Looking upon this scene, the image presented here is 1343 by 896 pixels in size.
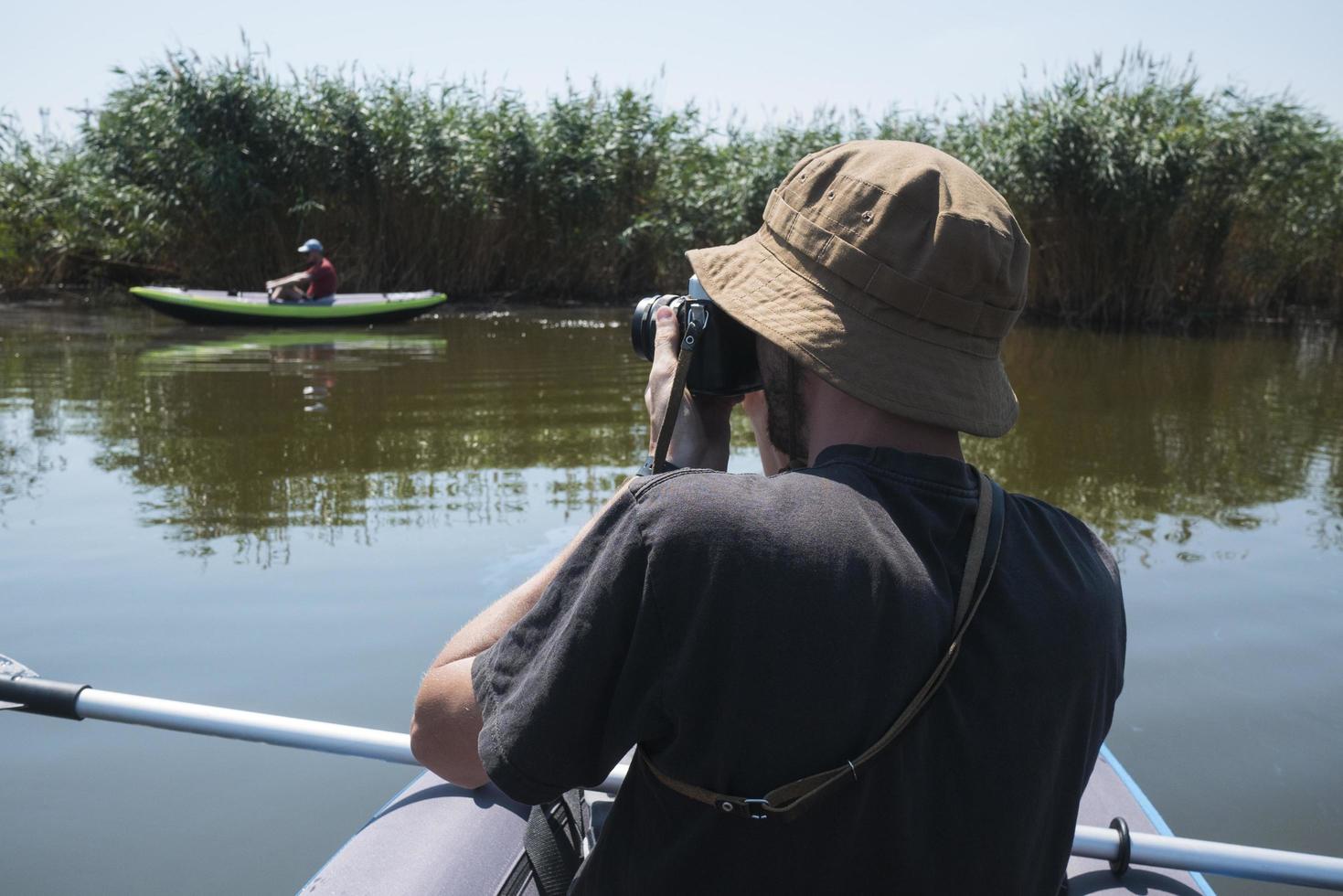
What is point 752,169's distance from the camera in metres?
16.1

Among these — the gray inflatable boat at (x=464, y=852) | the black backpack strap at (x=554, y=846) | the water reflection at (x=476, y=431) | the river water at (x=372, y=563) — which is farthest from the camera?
the water reflection at (x=476, y=431)

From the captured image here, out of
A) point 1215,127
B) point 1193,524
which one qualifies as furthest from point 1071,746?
point 1215,127

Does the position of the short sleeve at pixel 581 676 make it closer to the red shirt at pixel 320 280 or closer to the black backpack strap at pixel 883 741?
the black backpack strap at pixel 883 741

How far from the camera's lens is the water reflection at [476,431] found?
5344mm

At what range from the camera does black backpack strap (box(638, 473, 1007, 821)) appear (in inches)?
38.8

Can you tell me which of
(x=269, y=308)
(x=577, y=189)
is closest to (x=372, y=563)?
(x=269, y=308)

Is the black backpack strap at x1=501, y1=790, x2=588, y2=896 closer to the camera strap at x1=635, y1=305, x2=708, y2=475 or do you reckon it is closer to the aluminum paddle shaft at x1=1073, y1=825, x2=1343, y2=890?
the camera strap at x1=635, y1=305, x2=708, y2=475

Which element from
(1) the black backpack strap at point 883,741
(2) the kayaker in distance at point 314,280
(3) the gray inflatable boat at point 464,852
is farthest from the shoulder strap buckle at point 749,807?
(2) the kayaker in distance at point 314,280

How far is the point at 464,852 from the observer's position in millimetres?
1743

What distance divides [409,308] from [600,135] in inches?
198

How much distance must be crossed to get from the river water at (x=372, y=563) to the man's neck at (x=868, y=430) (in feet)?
6.17

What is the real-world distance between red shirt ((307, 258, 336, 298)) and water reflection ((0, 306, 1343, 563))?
139cm

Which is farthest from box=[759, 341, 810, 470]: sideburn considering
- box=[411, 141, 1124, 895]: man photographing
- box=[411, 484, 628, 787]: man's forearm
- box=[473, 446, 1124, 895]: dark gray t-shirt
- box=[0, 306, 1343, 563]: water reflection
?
box=[0, 306, 1343, 563]: water reflection

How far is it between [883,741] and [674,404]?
0.44m
